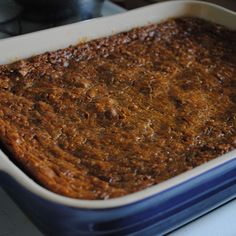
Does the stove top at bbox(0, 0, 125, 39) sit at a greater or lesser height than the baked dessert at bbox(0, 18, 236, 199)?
lesser

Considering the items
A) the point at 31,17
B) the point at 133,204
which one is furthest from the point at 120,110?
the point at 31,17

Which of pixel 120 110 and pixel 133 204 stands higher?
pixel 133 204

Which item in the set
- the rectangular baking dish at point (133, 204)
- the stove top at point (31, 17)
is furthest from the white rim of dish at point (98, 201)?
the stove top at point (31, 17)

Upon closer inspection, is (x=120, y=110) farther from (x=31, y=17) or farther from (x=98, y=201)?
(x=31, y=17)

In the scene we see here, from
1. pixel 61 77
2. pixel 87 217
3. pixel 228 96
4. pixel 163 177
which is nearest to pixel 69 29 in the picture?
pixel 61 77

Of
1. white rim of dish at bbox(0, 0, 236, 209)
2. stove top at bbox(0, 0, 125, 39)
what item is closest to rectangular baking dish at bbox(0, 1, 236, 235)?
white rim of dish at bbox(0, 0, 236, 209)

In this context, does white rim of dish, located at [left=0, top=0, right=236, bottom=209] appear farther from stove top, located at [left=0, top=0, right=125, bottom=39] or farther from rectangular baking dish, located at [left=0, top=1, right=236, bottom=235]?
stove top, located at [left=0, top=0, right=125, bottom=39]
